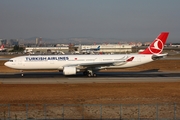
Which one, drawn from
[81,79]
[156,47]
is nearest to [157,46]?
[156,47]

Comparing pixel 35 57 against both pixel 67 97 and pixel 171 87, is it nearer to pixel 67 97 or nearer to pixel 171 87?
pixel 67 97

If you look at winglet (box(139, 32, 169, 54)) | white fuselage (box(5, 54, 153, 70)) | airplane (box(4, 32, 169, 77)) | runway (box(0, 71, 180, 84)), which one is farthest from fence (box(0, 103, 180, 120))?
winglet (box(139, 32, 169, 54))

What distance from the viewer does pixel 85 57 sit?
43.0 m

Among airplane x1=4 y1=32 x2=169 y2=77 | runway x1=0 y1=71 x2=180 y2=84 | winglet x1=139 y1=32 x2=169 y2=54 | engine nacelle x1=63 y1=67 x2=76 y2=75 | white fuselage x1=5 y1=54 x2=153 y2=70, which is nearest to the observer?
runway x1=0 y1=71 x2=180 y2=84

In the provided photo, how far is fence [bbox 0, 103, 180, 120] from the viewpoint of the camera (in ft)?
62.0

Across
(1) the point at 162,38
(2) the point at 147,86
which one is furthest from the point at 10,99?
(1) the point at 162,38

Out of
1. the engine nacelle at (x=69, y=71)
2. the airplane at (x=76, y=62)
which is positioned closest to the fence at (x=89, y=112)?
the engine nacelle at (x=69, y=71)

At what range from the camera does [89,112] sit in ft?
66.8

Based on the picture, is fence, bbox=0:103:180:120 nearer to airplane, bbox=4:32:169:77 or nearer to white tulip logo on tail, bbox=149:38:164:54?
airplane, bbox=4:32:169:77

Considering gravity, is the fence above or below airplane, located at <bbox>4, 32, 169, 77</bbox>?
below

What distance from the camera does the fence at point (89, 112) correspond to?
18.9 meters

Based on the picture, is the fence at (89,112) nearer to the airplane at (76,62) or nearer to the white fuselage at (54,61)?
the airplane at (76,62)

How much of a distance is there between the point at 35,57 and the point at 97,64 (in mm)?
9347

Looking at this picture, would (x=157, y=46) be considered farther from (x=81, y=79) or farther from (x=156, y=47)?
(x=81, y=79)
